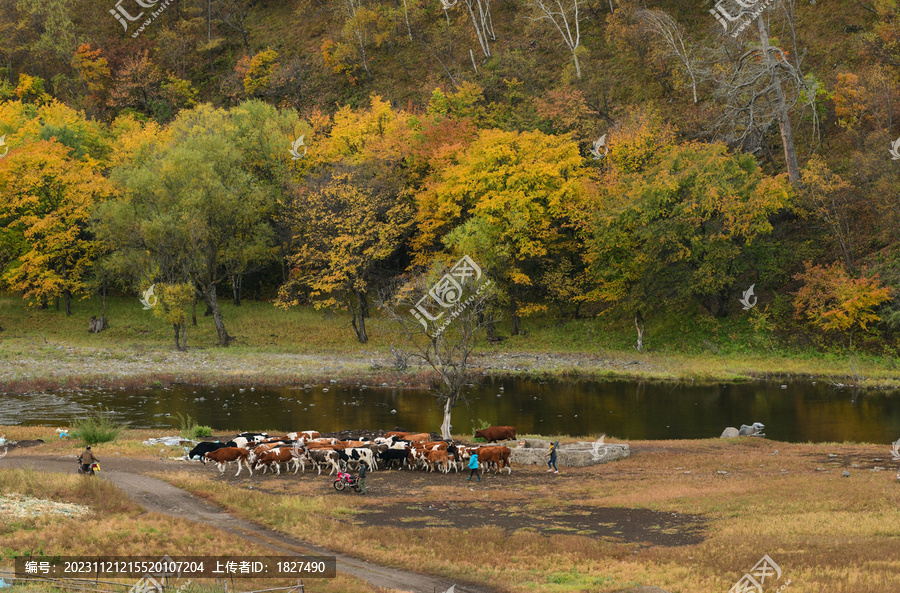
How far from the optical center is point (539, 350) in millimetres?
61250

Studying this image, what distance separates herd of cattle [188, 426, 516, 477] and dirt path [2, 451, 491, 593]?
247cm

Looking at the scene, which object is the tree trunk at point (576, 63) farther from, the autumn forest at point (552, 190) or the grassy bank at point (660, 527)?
the grassy bank at point (660, 527)

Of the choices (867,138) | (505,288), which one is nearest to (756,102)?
(867,138)

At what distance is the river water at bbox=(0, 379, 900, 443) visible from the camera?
36.5 meters

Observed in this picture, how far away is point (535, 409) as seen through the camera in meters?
42.0

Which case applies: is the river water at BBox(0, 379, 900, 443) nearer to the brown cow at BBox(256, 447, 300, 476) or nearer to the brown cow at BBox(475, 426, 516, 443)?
the brown cow at BBox(475, 426, 516, 443)

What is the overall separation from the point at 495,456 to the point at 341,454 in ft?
17.9

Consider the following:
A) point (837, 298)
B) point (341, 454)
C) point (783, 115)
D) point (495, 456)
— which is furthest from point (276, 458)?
point (783, 115)

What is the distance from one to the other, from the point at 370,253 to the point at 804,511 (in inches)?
1923

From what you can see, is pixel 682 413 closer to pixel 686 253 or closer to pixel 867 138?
pixel 686 253

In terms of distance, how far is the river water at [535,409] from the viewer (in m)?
36.5

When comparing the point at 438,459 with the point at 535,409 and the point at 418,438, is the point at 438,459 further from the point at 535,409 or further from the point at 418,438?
→ the point at 535,409

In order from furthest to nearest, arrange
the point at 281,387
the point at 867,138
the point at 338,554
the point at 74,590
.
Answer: the point at 867,138 < the point at 281,387 < the point at 338,554 < the point at 74,590

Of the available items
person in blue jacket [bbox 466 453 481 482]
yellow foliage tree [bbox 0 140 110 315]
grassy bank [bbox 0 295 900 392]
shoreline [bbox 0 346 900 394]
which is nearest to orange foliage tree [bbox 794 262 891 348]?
grassy bank [bbox 0 295 900 392]
